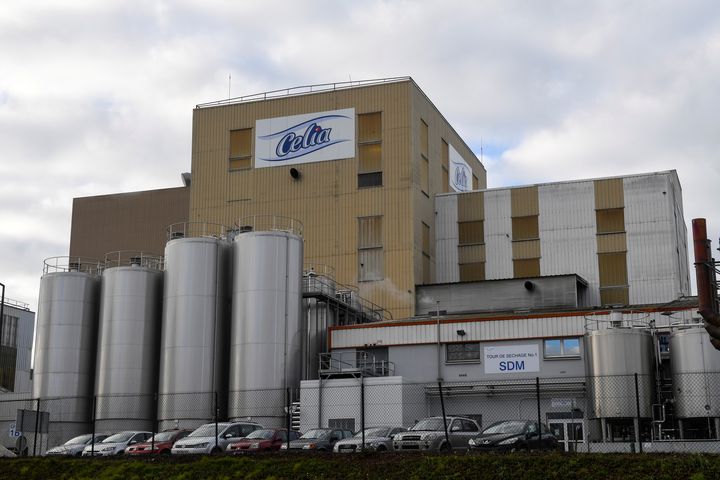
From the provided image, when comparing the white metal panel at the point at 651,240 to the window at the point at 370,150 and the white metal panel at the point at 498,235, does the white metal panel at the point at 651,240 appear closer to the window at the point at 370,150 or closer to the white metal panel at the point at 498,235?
the white metal panel at the point at 498,235

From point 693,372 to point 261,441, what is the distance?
664 inches

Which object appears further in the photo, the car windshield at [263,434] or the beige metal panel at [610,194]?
the beige metal panel at [610,194]

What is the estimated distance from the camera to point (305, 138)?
67.9 metres

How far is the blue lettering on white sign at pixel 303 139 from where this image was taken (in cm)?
6750

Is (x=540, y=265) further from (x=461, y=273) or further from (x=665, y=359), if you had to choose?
(x=665, y=359)

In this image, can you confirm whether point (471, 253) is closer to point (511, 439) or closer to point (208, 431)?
point (208, 431)

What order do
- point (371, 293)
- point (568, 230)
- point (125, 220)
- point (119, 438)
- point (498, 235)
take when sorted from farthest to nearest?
point (125, 220) → point (498, 235) → point (568, 230) → point (371, 293) → point (119, 438)

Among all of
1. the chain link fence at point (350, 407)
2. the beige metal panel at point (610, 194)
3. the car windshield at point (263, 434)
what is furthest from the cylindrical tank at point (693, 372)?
the beige metal panel at point (610, 194)

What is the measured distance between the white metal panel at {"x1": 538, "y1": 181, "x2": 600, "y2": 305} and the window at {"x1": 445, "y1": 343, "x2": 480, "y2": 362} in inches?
703

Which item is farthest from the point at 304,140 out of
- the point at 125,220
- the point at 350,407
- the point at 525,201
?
the point at 350,407

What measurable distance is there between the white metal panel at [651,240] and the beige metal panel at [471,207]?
10208mm

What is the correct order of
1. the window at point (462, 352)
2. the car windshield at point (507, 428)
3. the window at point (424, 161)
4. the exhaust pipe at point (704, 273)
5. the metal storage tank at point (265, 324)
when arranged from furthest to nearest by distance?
1. the window at point (424, 161)
2. the window at point (462, 352)
3. the metal storage tank at point (265, 324)
4. the car windshield at point (507, 428)
5. the exhaust pipe at point (704, 273)

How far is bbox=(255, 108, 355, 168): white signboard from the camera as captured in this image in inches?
2635

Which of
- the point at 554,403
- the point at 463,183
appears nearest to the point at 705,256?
the point at 554,403
